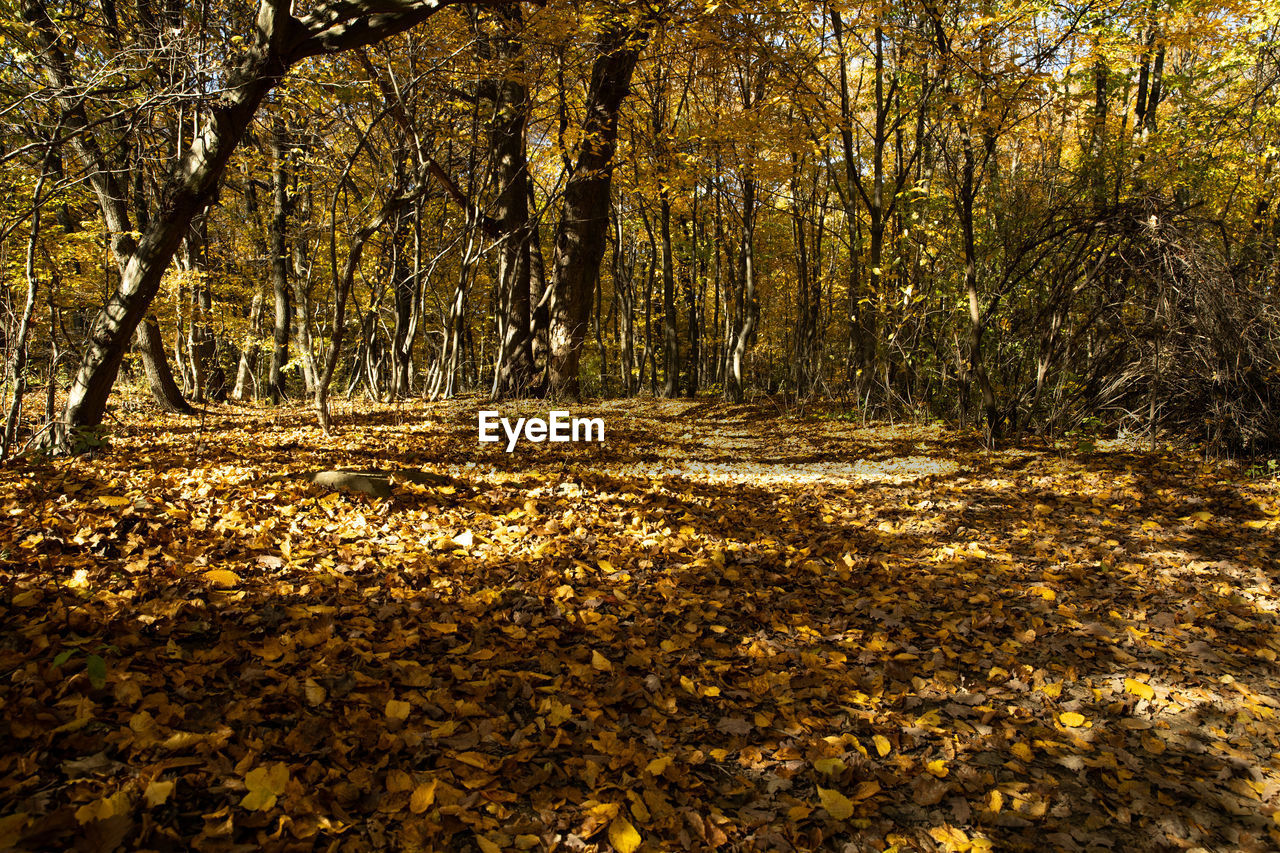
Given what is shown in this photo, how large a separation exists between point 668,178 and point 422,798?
11.9 metres

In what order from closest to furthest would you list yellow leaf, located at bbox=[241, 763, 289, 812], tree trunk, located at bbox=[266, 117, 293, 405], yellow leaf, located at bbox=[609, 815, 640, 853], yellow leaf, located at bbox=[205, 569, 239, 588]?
yellow leaf, located at bbox=[241, 763, 289, 812] → yellow leaf, located at bbox=[609, 815, 640, 853] → yellow leaf, located at bbox=[205, 569, 239, 588] → tree trunk, located at bbox=[266, 117, 293, 405]

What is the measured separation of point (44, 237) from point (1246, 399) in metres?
16.3

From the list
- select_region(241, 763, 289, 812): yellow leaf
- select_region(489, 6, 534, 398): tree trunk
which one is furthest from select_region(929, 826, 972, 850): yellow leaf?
select_region(489, 6, 534, 398): tree trunk

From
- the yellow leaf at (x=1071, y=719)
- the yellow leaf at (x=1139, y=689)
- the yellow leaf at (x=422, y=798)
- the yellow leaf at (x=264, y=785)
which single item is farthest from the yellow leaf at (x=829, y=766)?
the yellow leaf at (x=264, y=785)

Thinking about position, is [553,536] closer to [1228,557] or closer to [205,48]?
[1228,557]

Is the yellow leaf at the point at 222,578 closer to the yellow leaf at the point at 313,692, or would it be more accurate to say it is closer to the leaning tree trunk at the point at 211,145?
the yellow leaf at the point at 313,692

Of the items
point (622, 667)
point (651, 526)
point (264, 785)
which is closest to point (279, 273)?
point (651, 526)

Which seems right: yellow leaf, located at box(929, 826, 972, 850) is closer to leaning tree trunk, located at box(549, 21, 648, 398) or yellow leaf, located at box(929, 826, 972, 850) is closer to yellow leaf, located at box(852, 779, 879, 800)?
yellow leaf, located at box(852, 779, 879, 800)

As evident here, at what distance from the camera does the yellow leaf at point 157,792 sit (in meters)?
1.62

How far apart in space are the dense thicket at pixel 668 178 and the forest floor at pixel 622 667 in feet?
6.49

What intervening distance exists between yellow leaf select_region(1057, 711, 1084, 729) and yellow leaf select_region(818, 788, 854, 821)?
1.14 meters

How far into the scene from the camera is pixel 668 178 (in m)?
12.2

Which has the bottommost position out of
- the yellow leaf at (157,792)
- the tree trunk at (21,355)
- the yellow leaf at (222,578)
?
the yellow leaf at (157,792)

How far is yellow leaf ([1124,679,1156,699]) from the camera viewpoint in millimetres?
2746
